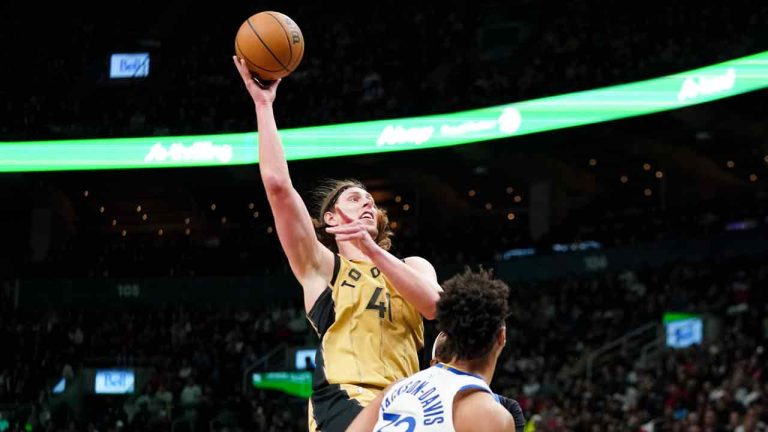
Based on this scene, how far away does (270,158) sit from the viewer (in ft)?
13.8

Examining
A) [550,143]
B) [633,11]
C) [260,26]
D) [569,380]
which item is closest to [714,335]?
[569,380]

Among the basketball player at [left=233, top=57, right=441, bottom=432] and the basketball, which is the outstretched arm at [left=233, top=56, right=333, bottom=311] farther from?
the basketball

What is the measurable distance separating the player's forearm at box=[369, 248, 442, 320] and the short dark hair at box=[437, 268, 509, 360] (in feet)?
1.44

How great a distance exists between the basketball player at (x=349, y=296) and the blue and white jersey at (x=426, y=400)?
0.44 m

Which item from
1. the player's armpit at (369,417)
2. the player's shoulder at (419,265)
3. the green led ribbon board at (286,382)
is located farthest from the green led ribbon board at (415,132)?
the player's armpit at (369,417)

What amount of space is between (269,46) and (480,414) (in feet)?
6.27

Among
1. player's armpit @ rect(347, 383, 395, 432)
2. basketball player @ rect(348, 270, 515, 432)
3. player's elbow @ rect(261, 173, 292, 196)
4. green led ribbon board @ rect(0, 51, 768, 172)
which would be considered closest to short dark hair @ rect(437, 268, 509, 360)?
basketball player @ rect(348, 270, 515, 432)

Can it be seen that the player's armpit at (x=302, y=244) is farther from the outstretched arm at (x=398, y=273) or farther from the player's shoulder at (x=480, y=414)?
the player's shoulder at (x=480, y=414)

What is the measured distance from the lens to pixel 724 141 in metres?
24.1

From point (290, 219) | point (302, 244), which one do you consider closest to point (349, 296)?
point (302, 244)

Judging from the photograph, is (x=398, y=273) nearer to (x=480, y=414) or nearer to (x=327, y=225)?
(x=327, y=225)

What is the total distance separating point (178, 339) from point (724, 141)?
1259 cm

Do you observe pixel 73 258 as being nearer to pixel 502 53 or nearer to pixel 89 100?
pixel 89 100

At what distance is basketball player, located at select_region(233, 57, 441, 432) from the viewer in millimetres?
4027
